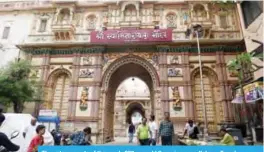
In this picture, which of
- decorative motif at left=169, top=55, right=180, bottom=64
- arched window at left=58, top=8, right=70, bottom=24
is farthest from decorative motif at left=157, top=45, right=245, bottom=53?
arched window at left=58, top=8, right=70, bottom=24

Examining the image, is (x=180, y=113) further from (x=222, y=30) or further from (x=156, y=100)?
(x=222, y=30)

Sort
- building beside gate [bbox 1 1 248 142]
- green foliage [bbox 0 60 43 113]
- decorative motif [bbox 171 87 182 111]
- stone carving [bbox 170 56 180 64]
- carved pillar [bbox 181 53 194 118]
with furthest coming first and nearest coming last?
stone carving [bbox 170 56 180 64], building beside gate [bbox 1 1 248 142], decorative motif [bbox 171 87 182 111], carved pillar [bbox 181 53 194 118], green foliage [bbox 0 60 43 113]

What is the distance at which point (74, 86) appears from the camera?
44.1ft

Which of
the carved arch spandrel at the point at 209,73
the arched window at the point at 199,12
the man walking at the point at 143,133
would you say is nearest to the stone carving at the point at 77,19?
the arched window at the point at 199,12

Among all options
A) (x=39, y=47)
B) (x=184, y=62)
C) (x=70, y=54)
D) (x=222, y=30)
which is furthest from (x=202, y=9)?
(x=39, y=47)

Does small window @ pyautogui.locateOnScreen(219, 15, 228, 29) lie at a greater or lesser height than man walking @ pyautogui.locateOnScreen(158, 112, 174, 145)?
greater

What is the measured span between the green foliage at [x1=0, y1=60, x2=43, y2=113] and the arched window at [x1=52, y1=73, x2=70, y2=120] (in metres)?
1.60

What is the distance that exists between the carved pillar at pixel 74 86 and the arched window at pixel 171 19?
676 centimetres

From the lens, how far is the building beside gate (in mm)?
12914

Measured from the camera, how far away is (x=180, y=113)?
495 inches

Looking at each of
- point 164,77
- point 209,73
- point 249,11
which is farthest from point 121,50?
point 249,11

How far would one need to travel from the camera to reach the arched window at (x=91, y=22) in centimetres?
1496

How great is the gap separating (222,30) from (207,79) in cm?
350

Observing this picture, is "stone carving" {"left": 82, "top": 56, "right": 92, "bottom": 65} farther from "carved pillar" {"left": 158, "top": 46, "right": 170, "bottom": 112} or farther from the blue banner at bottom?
the blue banner at bottom
